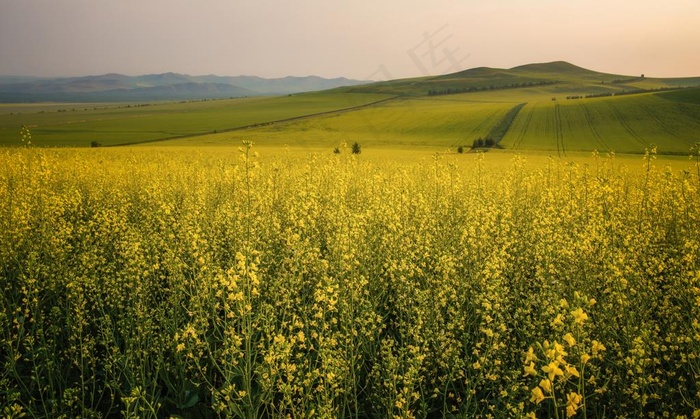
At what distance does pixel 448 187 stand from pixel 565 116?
5757 cm

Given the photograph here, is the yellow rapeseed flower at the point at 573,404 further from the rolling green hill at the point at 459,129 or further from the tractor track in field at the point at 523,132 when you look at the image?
the tractor track in field at the point at 523,132

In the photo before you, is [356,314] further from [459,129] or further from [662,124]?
[662,124]

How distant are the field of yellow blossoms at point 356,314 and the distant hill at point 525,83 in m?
115

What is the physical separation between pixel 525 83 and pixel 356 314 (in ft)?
475

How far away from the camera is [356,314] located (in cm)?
502

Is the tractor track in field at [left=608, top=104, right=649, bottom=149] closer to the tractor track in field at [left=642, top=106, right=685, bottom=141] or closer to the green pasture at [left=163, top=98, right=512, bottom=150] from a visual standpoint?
the tractor track in field at [left=642, top=106, right=685, bottom=141]

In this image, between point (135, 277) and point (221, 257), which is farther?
point (221, 257)

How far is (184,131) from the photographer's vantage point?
194 ft

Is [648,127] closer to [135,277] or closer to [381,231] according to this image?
[381,231]

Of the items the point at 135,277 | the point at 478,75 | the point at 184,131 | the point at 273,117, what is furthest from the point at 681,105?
the point at 478,75

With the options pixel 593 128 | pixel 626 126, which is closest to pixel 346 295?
pixel 593 128

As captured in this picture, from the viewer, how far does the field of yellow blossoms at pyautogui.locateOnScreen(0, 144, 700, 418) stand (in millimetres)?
3379

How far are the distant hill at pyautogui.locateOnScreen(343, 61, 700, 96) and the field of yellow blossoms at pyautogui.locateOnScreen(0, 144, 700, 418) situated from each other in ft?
377

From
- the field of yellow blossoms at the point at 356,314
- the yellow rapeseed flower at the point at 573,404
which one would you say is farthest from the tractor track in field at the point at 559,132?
the yellow rapeseed flower at the point at 573,404
